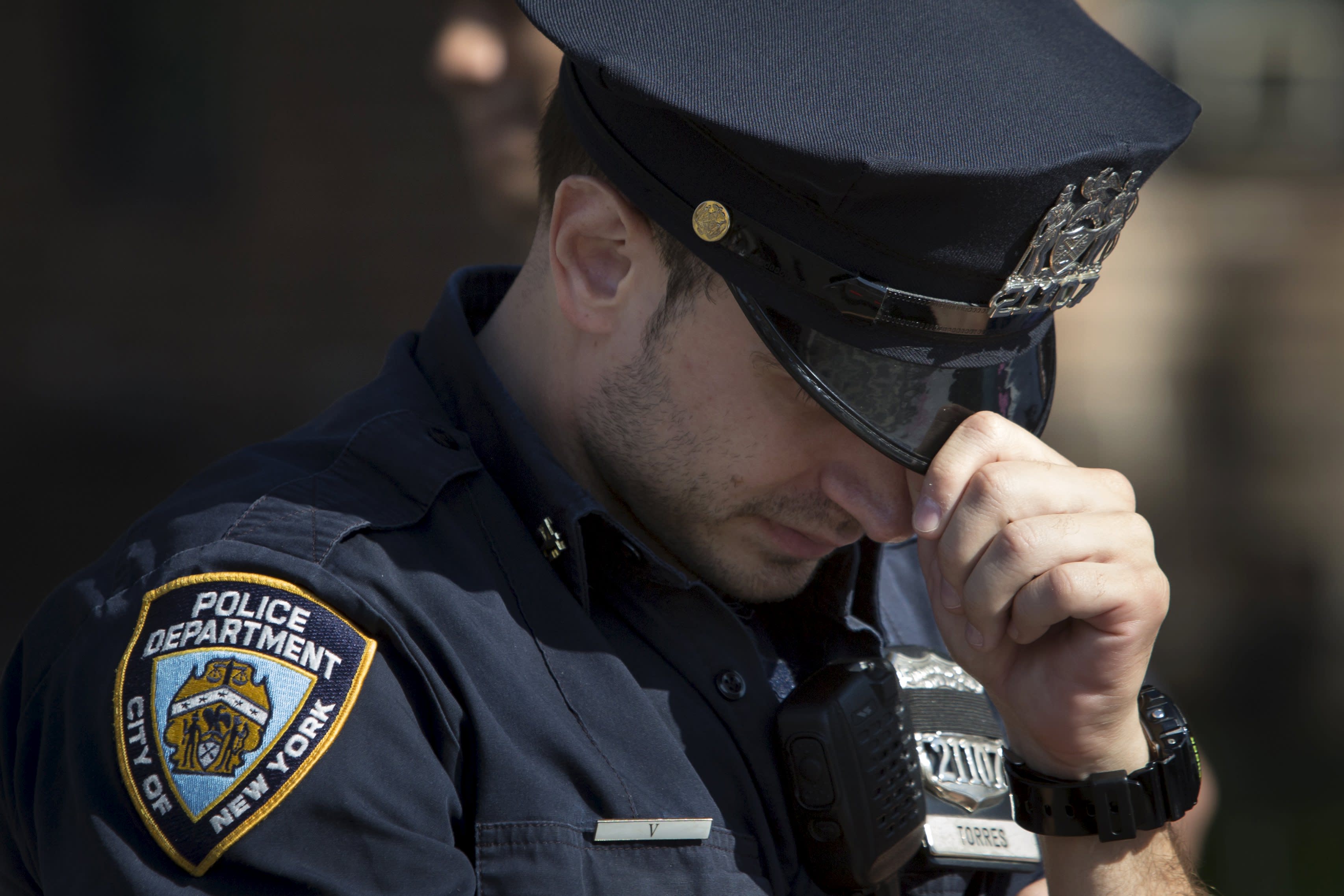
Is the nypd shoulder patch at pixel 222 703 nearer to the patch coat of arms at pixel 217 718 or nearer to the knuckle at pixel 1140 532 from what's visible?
the patch coat of arms at pixel 217 718

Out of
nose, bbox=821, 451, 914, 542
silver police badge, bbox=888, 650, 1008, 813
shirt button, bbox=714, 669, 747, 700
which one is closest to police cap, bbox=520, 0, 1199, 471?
nose, bbox=821, 451, 914, 542

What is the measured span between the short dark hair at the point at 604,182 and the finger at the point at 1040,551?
0.47 metres

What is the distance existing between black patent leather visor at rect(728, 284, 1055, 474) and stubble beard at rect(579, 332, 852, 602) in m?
0.20

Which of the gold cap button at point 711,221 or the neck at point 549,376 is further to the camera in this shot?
the neck at point 549,376

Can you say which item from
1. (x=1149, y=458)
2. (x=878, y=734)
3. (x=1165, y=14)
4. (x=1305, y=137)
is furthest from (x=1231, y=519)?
(x=878, y=734)

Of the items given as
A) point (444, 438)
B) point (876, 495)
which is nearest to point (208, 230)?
point (444, 438)

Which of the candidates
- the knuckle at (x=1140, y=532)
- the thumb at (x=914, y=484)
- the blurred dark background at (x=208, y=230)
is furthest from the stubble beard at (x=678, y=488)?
the blurred dark background at (x=208, y=230)

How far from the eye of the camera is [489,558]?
146 cm

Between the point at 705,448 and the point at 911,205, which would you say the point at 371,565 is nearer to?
the point at 705,448

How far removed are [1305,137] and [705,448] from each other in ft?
19.5

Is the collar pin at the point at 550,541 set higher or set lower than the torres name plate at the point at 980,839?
higher

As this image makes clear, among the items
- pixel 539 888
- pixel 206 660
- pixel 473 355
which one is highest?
pixel 473 355

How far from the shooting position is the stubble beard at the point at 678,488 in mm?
1616

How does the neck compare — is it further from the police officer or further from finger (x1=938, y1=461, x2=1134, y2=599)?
finger (x1=938, y1=461, x2=1134, y2=599)
